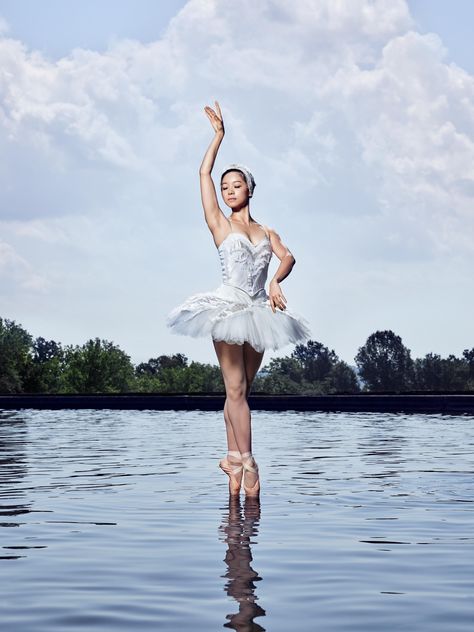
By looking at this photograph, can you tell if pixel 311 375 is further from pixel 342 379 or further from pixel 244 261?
pixel 244 261

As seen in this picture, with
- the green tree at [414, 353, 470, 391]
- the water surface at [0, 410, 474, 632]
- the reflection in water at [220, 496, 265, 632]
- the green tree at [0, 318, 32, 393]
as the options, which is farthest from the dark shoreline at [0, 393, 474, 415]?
the green tree at [414, 353, 470, 391]

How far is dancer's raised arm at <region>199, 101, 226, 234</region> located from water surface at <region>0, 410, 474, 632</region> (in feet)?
6.51

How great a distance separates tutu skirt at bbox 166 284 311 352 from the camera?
8008 millimetres

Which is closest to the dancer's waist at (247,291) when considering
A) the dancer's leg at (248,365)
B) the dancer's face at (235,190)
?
the dancer's leg at (248,365)

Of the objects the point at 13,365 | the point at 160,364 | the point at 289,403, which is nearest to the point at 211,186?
the point at 289,403

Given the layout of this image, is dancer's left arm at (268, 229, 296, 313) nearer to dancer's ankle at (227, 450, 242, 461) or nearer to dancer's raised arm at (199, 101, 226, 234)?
dancer's raised arm at (199, 101, 226, 234)

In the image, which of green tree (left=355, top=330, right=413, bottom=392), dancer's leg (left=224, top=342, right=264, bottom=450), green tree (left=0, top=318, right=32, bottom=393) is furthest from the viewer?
green tree (left=355, top=330, right=413, bottom=392)

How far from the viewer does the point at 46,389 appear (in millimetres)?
121938

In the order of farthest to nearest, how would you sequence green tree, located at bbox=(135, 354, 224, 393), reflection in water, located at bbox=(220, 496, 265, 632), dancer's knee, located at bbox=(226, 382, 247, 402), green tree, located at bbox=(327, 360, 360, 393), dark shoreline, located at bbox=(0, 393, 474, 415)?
1. green tree, located at bbox=(135, 354, 224, 393)
2. green tree, located at bbox=(327, 360, 360, 393)
3. dark shoreline, located at bbox=(0, 393, 474, 415)
4. dancer's knee, located at bbox=(226, 382, 247, 402)
5. reflection in water, located at bbox=(220, 496, 265, 632)

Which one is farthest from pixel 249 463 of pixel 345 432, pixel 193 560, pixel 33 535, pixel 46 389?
pixel 46 389

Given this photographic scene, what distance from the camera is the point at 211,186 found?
834 centimetres

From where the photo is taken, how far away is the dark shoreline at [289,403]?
34.8 m

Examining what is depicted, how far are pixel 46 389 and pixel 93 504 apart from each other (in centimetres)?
11610

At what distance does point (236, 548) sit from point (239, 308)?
9.57 ft
